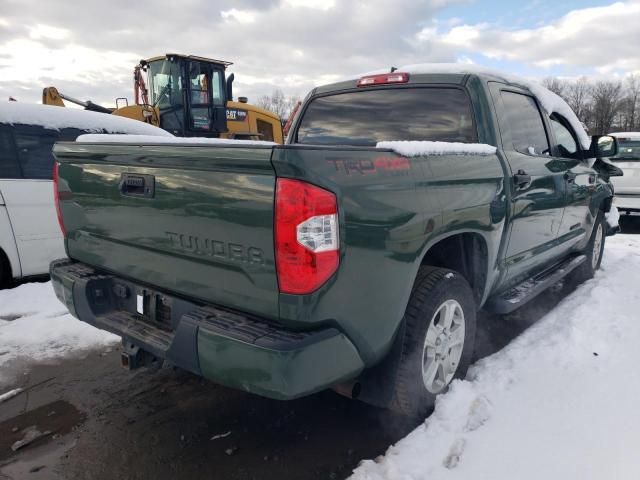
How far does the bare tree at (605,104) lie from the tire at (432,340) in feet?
234

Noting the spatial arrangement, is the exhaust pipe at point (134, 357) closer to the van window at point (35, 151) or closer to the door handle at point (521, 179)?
the door handle at point (521, 179)

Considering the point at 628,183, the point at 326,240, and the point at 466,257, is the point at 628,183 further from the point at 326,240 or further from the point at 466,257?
the point at 326,240

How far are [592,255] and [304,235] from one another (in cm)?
467

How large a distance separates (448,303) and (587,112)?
8164cm

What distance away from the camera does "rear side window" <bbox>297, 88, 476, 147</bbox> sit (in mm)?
3234

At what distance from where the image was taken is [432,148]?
8.00 feet

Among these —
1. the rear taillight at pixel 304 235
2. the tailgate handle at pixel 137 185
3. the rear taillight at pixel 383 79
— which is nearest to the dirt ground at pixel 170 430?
the rear taillight at pixel 304 235

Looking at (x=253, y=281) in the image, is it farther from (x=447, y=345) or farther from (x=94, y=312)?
(x=447, y=345)

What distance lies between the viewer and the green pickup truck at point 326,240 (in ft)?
6.23

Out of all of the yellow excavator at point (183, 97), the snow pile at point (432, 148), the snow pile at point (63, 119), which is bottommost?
the snow pile at point (432, 148)

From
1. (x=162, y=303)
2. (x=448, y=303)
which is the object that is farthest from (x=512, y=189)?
(x=162, y=303)

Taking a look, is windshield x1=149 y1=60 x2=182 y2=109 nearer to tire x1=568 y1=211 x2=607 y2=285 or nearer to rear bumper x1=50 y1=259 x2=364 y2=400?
tire x1=568 y1=211 x2=607 y2=285

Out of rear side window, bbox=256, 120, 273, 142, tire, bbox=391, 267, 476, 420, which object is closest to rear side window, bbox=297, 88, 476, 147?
tire, bbox=391, 267, 476, 420

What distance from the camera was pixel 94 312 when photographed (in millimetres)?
2604
